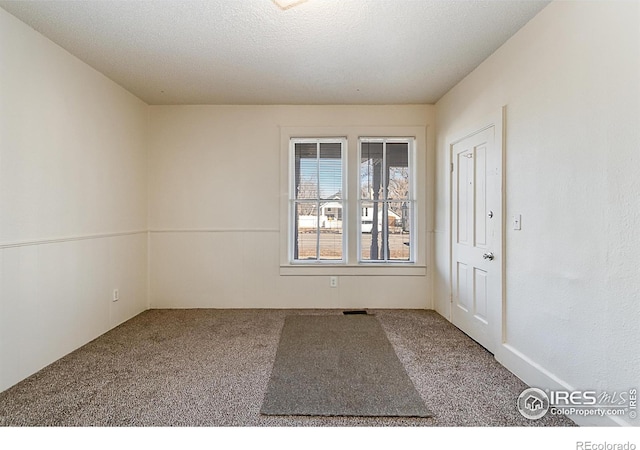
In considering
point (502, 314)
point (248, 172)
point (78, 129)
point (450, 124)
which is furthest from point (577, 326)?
point (78, 129)

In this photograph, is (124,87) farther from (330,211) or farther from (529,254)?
(529,254)

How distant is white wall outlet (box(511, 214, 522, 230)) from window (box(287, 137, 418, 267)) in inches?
70.1

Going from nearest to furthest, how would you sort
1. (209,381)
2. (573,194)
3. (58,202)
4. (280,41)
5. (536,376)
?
(573,194)
(536,376)
(209,381)
(280,41)
(58,202)

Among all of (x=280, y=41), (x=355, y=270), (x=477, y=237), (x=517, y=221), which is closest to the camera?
(x=517, y=221)

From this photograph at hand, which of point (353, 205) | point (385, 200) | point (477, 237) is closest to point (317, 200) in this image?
point (353, 205)

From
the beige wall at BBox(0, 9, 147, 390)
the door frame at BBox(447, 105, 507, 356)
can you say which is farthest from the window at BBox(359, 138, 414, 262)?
the beige wall at BBox(0, 9, 147, 390)

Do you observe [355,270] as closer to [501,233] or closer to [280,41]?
[501,233]

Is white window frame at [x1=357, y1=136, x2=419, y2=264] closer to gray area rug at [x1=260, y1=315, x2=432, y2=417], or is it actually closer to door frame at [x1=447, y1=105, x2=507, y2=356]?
gray area rug at [x1=260, y1=315, x2=432, y2=417]

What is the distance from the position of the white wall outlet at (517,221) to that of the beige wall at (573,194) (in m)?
0.04

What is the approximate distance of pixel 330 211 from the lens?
437 centimetres

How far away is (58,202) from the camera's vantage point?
112 inches

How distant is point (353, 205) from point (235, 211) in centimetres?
150

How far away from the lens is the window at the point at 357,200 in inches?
171

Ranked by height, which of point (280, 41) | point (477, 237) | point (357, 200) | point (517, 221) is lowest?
point (477, 237)
